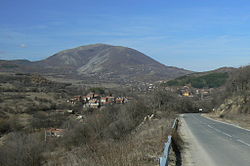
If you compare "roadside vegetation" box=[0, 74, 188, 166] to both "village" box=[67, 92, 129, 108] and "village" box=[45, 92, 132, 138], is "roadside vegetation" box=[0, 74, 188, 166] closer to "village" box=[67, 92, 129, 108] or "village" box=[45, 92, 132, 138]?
"village" box=[45, 92, 132, 138]

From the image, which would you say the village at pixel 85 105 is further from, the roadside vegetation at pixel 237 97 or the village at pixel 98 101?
the roadside vegetation at pixel 237 97

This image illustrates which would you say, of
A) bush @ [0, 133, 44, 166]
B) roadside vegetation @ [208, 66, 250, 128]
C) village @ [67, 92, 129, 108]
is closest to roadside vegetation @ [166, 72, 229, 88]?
village @ [67, 92, 129, 108]

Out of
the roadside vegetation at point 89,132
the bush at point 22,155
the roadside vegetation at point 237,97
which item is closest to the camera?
the roadside vegetation at point 89,132

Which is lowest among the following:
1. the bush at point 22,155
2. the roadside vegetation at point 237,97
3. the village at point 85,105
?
the village at point 85,105

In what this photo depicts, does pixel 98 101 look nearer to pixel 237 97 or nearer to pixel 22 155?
pixel 237 97

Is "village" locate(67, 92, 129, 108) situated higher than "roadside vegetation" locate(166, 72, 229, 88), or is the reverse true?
"roadside vegetation" locate(166, 72, 229, 88)

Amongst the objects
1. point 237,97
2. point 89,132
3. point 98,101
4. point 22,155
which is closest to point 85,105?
point 98,101

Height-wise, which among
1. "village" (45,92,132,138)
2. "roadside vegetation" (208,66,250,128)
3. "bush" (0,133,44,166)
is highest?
"roadside vegetation" (208,66,250,128)

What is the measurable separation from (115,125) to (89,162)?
17.8 m

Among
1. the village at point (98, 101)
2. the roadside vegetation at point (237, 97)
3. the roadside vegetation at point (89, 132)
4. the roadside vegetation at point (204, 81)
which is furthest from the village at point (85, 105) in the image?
the roadside vegetation at point (204, 81)

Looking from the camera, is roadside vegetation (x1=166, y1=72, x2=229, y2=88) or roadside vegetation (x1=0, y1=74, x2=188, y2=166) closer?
roadside vegetation (x1=0, y1=74, x2=188, y2=166)

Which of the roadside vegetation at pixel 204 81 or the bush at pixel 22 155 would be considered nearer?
the bush at pixel 22 155

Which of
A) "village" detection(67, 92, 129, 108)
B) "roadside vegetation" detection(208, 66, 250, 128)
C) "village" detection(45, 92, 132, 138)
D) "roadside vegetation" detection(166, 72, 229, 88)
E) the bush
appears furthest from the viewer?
"roadside vegetation" detection(166, 72, 229, 88)

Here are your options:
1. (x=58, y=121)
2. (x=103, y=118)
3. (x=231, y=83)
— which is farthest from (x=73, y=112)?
(x=103, y=118)
